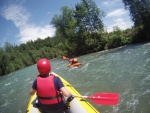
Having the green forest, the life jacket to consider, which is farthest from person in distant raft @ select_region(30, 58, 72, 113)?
the green forest

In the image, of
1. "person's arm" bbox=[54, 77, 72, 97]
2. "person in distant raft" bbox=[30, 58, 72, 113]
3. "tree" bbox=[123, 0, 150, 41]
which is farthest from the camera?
"tree" bbox=[123, 0, 150, 41]

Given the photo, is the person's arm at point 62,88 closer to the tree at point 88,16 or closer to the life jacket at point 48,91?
the life jacket at point 48,91

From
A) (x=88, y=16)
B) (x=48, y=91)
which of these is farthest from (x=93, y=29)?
(x=48, y=91)

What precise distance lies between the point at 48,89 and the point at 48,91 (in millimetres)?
36

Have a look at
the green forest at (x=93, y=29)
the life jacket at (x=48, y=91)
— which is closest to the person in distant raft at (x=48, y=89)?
the life jacket at (x=48, y=91)

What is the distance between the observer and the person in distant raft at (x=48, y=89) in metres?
3.14

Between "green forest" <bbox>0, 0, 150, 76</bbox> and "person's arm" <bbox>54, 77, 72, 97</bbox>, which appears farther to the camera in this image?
"green forest" <bbox>0, 0, 150, 76</bbox>

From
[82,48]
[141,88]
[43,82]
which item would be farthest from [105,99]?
[82,48]

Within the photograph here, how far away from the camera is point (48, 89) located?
316 cm

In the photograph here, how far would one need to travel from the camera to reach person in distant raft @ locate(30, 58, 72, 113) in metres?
3.14

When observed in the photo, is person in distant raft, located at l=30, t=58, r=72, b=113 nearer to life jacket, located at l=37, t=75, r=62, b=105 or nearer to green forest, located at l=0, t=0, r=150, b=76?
life jacket, located at l=37, t=75, r=62, b=105

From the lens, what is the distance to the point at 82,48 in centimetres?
3309

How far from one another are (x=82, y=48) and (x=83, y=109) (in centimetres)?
2915

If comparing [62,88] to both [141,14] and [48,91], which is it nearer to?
[48,91]
